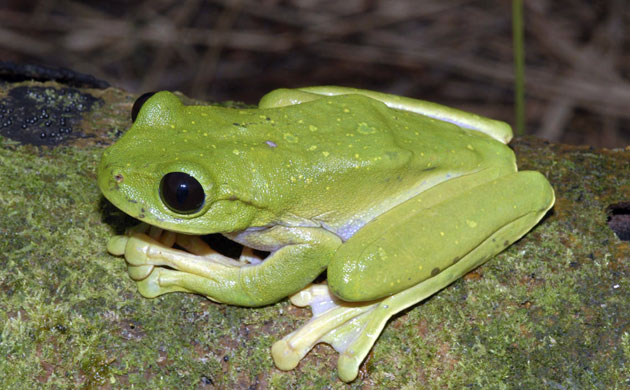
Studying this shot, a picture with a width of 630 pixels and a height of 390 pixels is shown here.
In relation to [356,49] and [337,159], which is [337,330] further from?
[356,49]

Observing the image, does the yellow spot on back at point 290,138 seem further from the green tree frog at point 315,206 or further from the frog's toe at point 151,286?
the frog's toe at point 151,286

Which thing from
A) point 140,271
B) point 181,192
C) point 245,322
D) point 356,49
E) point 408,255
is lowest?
point 356,49

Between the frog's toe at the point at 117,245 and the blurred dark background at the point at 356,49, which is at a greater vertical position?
the frog's toe at the point at 117,245

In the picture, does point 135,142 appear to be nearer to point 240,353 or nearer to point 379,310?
point 240,353

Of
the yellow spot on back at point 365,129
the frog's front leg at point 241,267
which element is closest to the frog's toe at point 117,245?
the frog's front leg at point 241,267

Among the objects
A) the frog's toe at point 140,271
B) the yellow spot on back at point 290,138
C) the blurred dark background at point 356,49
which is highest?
the yellow spot on back at point 290,138

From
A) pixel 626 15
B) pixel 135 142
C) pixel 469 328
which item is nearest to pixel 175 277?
pixel 135 142

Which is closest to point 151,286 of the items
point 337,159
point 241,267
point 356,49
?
point 241,267

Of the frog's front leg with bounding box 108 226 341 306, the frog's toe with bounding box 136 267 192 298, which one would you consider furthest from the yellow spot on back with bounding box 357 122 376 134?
the frog's toe with bounding box 136 267 192 298

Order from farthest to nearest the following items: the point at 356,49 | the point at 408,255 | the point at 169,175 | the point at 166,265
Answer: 1. the point at 356,49
2. the point at 166,265
3. the point at 408,255
4. the point at 169,175
